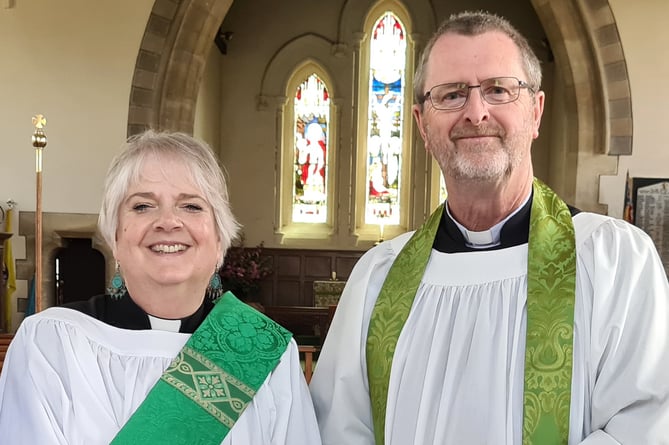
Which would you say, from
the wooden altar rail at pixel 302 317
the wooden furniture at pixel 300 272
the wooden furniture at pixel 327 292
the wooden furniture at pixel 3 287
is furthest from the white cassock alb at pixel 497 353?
the wooden furniture at pixel 300 272

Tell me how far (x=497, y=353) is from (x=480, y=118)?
543 millimetres

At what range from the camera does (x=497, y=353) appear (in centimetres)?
149

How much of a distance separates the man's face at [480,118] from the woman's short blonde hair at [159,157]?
1.81 ft

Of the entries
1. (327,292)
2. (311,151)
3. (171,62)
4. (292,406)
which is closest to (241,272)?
(327,292)

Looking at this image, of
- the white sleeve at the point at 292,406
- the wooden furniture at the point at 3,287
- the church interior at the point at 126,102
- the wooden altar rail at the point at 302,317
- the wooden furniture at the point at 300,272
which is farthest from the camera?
the wooden furniture at the point at 300,272

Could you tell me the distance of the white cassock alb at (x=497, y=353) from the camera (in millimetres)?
1327

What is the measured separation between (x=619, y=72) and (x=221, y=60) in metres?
5.65

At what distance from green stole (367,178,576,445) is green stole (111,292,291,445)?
10.2 inches

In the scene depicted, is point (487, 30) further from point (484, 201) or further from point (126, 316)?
point (126, 316)

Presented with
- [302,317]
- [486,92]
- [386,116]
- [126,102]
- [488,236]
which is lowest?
[302,317]

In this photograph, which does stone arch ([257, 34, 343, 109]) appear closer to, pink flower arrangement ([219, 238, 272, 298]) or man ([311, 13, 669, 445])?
pink flower arrangement ([219, 238, 272, 298])

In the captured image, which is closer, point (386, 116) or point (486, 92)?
point (486, 92)

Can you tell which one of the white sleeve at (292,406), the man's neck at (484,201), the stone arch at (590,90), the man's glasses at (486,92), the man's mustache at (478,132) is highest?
the stone arch at (590,90)

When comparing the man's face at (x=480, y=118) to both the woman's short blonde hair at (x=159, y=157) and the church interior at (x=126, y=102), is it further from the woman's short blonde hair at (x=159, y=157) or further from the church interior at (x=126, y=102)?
the church interior at (x=126, y=102)
